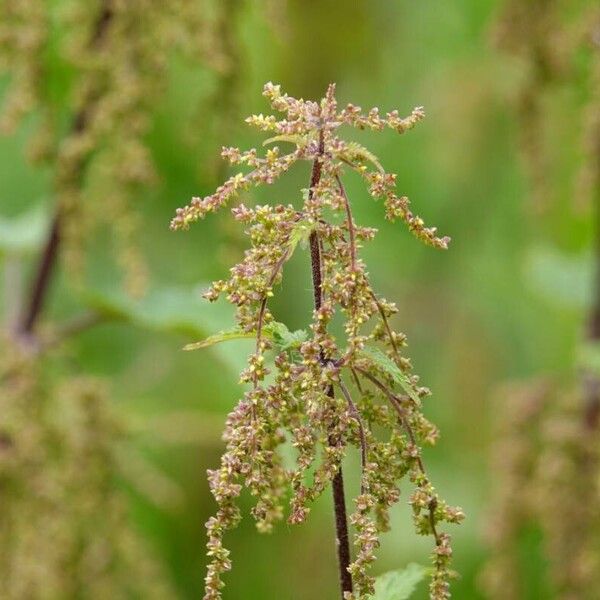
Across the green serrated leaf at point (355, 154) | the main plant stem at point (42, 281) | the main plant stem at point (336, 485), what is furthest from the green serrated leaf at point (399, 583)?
the main plant stem at point (42, 281)

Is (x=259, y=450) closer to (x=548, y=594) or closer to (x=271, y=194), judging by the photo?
(x=548, y=594)

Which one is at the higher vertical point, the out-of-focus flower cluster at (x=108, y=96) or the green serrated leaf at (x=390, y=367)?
the out-of-focus flower cluster at (x=108, y=96)

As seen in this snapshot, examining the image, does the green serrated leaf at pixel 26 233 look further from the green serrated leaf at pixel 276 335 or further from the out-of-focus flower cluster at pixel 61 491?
the green serrated leaf at pixel 276 335

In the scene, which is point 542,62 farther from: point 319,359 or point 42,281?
point 319,359

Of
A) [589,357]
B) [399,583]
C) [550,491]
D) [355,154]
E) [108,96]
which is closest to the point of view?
[355,154]

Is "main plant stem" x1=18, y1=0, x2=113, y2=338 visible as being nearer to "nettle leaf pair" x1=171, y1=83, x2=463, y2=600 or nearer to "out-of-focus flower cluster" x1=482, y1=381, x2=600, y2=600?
"out-of-focus flower cluster" x1=482, y1=381, x2=600, y2=600

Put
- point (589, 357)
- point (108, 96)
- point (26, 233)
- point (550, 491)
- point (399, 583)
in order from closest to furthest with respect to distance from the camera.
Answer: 1. point (399, 583)
2. point (108, 96)
3. point (589, 357)
4. point (550, 491)
5. point (26, 233)

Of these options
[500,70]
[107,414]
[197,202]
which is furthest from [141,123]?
[500,70]

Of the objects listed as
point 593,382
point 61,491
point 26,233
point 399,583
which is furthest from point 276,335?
point 593,382
